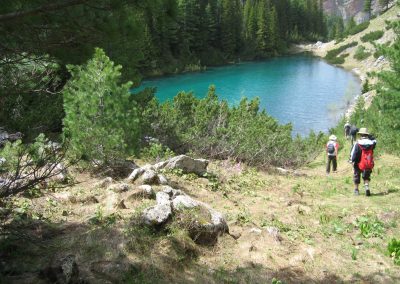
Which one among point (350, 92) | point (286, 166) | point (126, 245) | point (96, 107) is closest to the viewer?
point (126, 245)

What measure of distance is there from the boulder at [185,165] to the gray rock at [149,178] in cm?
179

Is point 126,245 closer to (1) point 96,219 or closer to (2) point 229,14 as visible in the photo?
(1) point 96,219

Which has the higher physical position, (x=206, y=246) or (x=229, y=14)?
(x=229, y=14)

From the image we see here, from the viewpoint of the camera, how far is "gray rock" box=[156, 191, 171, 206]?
7.22 m

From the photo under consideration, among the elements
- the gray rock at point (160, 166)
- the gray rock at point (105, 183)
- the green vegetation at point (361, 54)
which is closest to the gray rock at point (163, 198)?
the gray rock at point (105, 183)

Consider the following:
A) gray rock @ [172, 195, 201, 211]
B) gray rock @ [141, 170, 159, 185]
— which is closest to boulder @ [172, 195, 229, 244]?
gray rock @ [172, 195, 201, 211]

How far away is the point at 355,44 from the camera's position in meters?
79.3

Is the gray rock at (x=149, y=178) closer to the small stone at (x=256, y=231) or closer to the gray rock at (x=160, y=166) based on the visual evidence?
the gray rock at (x=160, y=166)

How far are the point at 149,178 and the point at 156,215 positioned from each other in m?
2.47

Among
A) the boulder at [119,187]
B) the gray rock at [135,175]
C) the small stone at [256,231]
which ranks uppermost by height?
the boulder at [119,187]

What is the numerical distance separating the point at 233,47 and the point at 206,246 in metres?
79.4

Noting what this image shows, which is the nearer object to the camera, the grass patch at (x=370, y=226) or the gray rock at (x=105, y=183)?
the grass patch at (x=370, y=226)

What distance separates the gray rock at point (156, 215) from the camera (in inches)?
264

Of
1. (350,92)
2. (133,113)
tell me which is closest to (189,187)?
(133,113)
